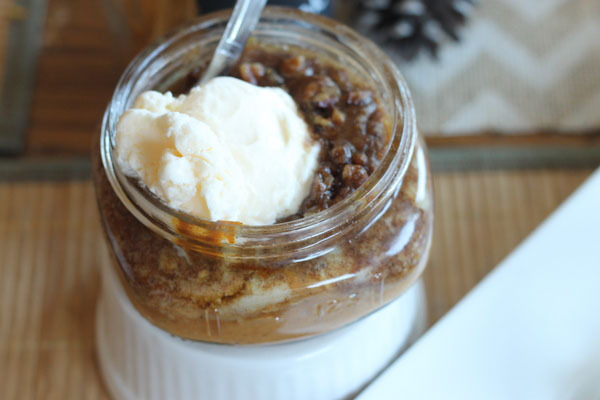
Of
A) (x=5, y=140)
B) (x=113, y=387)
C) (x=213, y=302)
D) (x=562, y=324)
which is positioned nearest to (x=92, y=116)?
(x=5, y=140)

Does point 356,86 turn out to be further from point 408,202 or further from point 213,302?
point 213,302

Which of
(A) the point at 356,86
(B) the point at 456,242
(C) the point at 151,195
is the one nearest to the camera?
(C) the point at 151,195

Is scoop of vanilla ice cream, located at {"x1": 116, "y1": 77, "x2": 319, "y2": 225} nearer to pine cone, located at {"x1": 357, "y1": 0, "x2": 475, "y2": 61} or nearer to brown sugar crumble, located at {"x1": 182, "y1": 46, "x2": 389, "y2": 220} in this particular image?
brown sugar crumble, located at {"x1": 182, "y1": 46, "x2": 389, "y2": 220}

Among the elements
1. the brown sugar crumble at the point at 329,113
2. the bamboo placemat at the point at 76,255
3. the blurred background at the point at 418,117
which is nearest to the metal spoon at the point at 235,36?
the brown sugar crumble at the point at 329,113

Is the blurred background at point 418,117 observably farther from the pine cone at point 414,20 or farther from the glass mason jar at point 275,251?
the glass mason jar at point 275,251

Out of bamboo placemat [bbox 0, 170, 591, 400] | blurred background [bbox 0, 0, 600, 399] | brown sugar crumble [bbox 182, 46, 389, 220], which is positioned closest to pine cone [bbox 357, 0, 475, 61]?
blurred background [bbox 0, 0, 600, 399]
